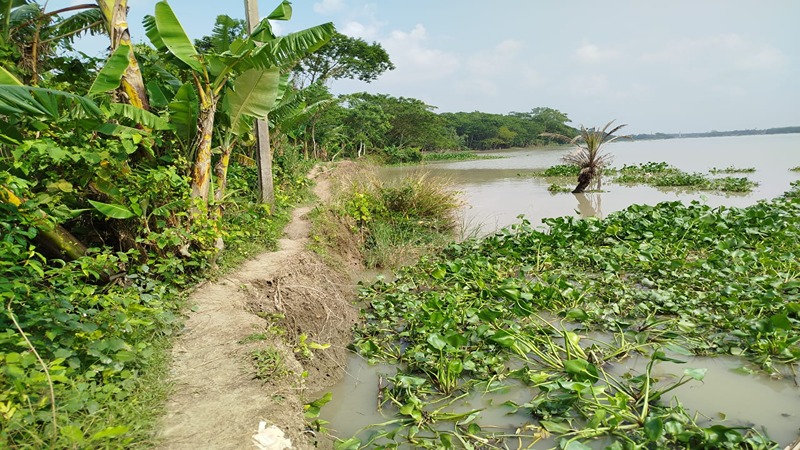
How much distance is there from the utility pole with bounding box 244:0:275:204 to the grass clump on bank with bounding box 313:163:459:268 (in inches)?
30.5

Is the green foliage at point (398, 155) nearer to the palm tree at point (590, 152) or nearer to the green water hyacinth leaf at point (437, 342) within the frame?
the palm tree at point (590, 152)

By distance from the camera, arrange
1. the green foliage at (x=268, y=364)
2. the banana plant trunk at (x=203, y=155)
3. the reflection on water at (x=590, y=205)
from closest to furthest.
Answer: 1. the green foliage at (x=268, y=364)
2. the banana plant trunk at (x=203, y=155)
3. the reflection on water at (x=590, y=205)

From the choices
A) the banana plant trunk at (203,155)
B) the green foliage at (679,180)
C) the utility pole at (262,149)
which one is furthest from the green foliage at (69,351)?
the green foliage at (679,180)

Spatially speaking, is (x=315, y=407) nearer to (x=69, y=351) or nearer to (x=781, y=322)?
(x=69, y=351)

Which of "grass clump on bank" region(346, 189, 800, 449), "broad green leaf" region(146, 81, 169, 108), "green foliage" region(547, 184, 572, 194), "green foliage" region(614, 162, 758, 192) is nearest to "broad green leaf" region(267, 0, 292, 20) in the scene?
"broad green leaf" region(146, 81, 169, 108)

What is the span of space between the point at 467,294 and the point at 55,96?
3.59 meters

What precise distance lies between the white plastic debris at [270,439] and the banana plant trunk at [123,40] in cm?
300

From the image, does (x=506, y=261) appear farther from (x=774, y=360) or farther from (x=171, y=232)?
(x=171, y=232)

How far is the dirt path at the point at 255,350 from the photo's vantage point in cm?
219

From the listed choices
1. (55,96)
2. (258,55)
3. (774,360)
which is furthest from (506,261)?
(55,96)

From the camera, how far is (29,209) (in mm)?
2807

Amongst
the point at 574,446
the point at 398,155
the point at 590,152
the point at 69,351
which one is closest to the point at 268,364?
the point at 69,351

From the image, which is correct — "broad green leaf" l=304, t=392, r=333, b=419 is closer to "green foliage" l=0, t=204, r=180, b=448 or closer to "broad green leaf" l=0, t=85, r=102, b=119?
"green foliage" l=0, t=204, r=180, b=448

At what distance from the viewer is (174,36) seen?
13.3 ft
